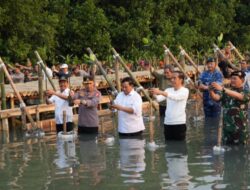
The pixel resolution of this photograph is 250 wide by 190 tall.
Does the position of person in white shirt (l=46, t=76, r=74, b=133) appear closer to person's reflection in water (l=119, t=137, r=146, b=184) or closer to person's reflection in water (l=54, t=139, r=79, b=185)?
person's reflection in water (l=54, t=139, r=79, b=185)

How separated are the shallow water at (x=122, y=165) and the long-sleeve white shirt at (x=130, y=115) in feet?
1.63

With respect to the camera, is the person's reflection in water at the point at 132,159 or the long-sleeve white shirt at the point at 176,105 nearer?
the person's reflection in water at the point at 132,159

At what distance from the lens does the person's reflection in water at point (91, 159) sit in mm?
11188

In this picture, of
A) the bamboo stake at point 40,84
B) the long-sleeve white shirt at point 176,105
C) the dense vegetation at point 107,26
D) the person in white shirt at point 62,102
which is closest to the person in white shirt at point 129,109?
the long-sleeve white shirt at point 176,105

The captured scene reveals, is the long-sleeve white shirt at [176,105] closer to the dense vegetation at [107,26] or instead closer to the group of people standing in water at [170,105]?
the group of people standing in water at [170,105]

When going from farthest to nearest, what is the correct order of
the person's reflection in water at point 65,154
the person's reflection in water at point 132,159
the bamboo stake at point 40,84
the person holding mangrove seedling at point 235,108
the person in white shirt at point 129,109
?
1. the bamboo stake at point 40,84
2. the person in white shirt at point 129,109
3. the person's reflection in water at point 65,154
4. the person holding mangrove seedling at point 235,108
5. the person's reflection in water at point 132,159

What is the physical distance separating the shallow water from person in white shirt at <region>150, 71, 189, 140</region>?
43cm

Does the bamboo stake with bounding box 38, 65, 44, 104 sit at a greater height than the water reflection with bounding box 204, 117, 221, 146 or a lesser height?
greater

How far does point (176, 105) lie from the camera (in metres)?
12.9

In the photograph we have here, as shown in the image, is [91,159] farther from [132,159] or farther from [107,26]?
[107,26]

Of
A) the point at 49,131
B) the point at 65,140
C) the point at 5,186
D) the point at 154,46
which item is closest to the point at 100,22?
the point at 154,46

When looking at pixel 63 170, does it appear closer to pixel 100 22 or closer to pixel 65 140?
pixel 65 140

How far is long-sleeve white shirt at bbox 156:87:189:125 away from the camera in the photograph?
12.8 meters

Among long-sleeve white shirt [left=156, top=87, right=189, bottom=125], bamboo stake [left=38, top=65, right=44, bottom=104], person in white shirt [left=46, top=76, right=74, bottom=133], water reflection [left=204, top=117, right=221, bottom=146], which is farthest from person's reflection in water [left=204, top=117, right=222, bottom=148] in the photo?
bamboo stake [left=38, top=65, right=44, bottom=104]
